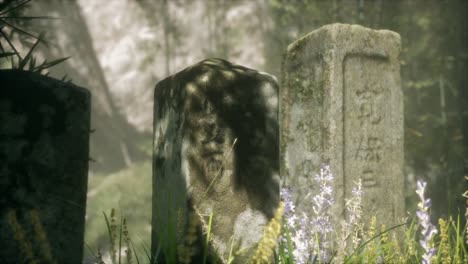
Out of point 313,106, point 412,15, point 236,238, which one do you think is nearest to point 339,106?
point 313,106

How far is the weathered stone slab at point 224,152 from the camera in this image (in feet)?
7.18

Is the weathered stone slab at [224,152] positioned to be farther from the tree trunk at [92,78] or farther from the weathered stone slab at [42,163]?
the tree trunk at [92,78]

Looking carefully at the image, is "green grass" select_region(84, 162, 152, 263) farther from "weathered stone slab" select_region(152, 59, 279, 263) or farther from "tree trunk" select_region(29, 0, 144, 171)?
"weathered stone slab" select_region(152, 59, 279, 263)

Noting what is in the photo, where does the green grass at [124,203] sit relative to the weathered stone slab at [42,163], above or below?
below

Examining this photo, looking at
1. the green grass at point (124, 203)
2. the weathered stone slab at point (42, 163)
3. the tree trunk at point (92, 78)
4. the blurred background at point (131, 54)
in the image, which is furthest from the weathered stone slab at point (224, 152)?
the tree trunk at point (92, 78)

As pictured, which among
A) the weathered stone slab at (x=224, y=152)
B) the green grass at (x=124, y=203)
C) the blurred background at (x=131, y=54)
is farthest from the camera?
the blurred background at (x=131, y=54)

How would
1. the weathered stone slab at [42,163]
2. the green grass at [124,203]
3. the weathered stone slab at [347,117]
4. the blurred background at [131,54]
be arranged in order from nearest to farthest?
the weathered stone slab at [42,163]
the weathered stone slab at [347,117]
the green grass at [124,203]
the blurred background at [131,54]

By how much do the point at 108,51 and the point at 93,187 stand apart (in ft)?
15.3

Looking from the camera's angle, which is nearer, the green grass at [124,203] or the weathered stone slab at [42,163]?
the weathered stone slab at [42,163]

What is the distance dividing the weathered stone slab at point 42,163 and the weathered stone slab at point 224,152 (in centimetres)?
44

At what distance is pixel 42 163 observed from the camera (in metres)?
1.91

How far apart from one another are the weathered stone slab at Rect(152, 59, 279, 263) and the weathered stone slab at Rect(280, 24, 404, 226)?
1.70 metres

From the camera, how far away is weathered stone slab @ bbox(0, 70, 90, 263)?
1857 millimetres

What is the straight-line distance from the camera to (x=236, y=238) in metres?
2.24
